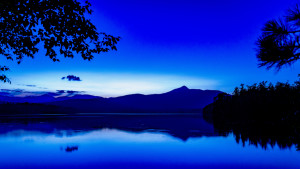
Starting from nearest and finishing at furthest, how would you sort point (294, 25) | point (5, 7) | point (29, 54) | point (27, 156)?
point (5, 7), point (294, 25), point (29, 54), point (27, 156)

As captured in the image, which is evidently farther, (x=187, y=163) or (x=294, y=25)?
(x=187, y=163)

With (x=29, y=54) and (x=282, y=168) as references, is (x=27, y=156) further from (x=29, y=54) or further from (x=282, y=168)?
(x=282, y=168)

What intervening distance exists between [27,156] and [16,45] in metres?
8.31

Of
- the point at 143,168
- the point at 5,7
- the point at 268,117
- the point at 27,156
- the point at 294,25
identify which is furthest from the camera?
the point at 268,117

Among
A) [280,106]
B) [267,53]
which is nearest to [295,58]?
[267,53]

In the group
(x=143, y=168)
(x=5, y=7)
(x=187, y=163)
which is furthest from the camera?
(x=187, y=163)

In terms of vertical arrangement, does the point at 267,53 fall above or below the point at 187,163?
above

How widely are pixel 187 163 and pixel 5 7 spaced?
1081 centimetres

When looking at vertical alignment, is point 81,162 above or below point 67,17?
below

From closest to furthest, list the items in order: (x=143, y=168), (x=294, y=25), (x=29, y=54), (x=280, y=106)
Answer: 1. (x=294, y=25)
2. (x=29, y=54)
3. (x=143, y=168)
4. (x=280, y=106)

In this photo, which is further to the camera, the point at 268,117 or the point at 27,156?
the point at 268,117

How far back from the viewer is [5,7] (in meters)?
8.57

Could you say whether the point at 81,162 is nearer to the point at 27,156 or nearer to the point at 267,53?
the point at 27,156

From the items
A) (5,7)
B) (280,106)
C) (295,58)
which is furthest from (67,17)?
(280,106)
